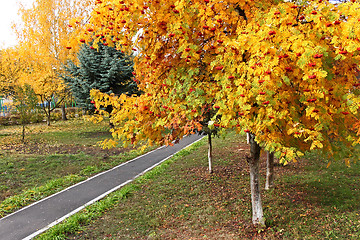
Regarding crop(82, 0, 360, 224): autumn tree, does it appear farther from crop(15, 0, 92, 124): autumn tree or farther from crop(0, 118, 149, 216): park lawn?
crop(15, 0, 92, 124): autumn tree

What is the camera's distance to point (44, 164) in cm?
1120

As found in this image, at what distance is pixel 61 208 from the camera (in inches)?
286

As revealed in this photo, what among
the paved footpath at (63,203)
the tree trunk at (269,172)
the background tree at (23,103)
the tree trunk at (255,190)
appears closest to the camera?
the tree trunk at (255,190)

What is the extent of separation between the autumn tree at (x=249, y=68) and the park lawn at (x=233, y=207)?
70.0 inches

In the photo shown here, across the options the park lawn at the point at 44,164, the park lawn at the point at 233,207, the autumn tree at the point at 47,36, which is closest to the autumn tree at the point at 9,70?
the autumn tree at the point at 47,36

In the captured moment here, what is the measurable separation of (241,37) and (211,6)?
778 mm

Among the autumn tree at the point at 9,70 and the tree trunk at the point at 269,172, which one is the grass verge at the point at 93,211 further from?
the autumn tree at the point at 9,70

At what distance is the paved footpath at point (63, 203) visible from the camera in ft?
20.4

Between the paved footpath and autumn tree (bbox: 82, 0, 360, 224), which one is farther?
the paved footpath

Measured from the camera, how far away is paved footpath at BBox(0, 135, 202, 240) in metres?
6.21

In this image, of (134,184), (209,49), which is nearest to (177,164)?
(134,184)

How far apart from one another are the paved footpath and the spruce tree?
6963mm

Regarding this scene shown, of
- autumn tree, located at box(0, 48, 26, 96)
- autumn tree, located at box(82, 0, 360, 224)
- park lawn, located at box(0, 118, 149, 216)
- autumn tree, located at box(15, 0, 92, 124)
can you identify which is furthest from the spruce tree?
autumn tree, located at box(0, 48, 26, 96)

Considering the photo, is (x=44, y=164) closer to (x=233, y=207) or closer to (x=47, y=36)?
(x=233, y=207)
